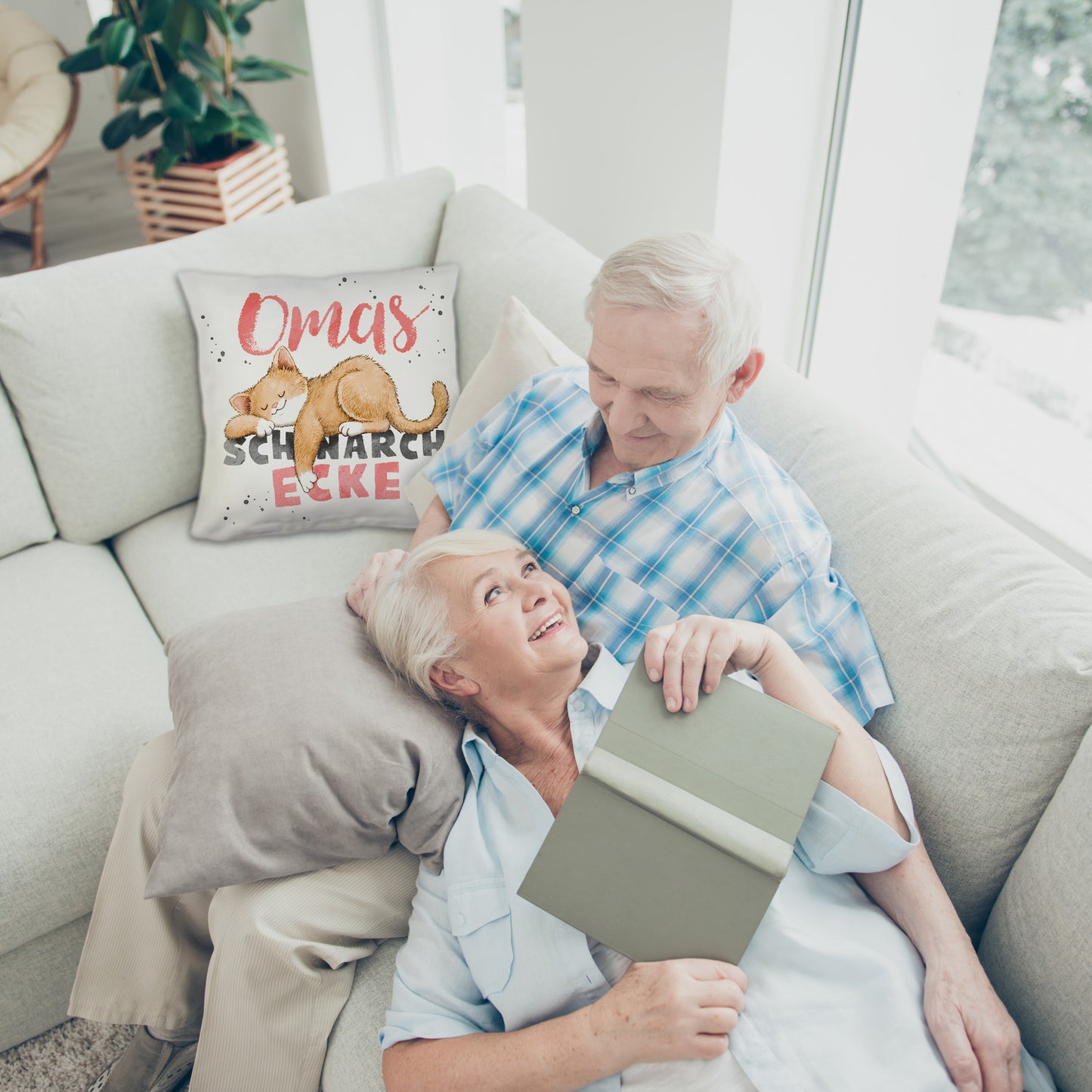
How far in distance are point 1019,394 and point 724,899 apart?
147 centimetres

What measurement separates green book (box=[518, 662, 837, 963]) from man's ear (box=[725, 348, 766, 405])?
47 centimetres

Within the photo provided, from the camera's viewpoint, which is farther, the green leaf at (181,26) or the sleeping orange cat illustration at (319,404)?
the green leaf at (181,26)

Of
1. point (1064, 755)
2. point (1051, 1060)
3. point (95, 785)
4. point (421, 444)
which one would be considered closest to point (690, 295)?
point (1064, 755)

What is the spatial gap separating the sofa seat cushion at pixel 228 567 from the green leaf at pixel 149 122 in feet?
5.60

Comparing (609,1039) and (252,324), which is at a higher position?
(252,324)

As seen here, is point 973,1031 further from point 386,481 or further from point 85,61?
point 85,61

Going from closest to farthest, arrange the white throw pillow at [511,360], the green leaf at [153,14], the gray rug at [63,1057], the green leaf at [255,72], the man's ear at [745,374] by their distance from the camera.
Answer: the man's ear at [745,374] → the gray rug at [63,1057] → the white throw pillow at [511,360] → the green leaf at [153,14] → the green leaf at [255,72]

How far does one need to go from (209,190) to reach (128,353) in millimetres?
1437

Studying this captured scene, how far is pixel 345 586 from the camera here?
5.48ft

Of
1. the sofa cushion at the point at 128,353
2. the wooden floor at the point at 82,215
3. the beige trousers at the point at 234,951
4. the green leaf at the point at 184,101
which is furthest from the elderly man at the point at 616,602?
the wooden floor at the point at 82,215

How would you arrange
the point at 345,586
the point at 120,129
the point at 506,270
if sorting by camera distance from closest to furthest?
the point at 345,586
the point at 506,270
the point at 120,129

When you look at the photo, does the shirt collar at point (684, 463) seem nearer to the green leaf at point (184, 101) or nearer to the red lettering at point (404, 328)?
the red lettering at point (404, 328)

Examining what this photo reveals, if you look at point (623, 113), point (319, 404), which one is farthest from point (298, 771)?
point (623, 113)

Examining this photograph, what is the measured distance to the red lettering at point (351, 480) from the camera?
1713 millimetres
